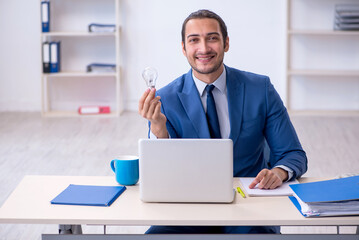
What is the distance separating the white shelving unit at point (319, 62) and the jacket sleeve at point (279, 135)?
3.60 m

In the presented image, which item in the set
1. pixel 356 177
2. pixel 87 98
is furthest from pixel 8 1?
pixel 356 177

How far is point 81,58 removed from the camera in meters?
5.89

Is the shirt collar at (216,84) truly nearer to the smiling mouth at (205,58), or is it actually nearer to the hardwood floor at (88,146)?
the smiling mouth at (205,58)

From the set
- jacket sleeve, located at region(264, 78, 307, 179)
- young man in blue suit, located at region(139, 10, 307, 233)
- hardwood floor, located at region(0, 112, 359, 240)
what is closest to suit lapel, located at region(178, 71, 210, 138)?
young man in blue suit, located at region(139, 10, 307, 233)

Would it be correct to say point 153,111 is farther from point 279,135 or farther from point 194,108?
point 279,135

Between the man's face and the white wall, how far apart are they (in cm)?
378

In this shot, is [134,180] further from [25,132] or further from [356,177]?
[25,132]

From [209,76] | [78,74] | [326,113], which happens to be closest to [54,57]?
[78,74]

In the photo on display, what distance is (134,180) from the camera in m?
1.79

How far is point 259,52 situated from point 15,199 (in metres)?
4.47

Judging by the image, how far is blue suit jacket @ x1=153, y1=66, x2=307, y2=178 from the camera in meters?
2.02

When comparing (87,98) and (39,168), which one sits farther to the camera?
(87,98)

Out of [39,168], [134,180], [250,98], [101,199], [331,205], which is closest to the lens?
[331,205]

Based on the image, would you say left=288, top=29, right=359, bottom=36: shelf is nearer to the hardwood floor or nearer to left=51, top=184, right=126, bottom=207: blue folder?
the hardwood floor
